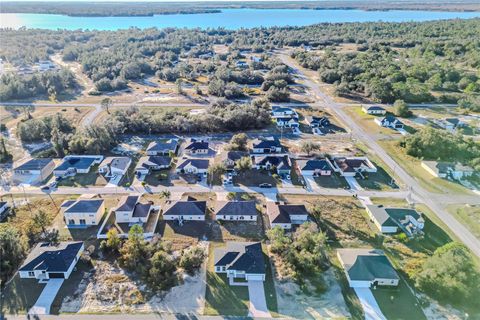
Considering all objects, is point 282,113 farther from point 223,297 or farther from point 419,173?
point 223,297

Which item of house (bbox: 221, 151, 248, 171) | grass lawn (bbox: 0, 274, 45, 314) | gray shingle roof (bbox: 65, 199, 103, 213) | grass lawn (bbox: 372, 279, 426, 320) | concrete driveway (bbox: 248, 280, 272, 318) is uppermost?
house (bbox: 221, 151, 248, 171)

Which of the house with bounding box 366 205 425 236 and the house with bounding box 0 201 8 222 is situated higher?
the house with bounding box 366 205 425 236

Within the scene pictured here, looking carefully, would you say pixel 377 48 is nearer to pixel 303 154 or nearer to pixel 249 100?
pixel 249 100

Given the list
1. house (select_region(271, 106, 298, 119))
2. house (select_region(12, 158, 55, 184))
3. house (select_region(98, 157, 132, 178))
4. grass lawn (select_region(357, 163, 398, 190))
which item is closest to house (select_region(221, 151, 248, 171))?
house (select_region(98, 157, 132, 178))

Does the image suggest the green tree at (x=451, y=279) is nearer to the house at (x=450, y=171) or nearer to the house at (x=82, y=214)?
the house at (x=450, y=171)

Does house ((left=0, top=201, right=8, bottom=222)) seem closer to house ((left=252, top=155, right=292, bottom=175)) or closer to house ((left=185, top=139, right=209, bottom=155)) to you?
house ((left=185, top=139, right=209, bottom=155))

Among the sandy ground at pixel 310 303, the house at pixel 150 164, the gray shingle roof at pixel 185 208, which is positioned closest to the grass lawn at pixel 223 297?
the sandy ground at pixel 310 303

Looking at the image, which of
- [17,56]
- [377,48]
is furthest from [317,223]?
[17,56]
